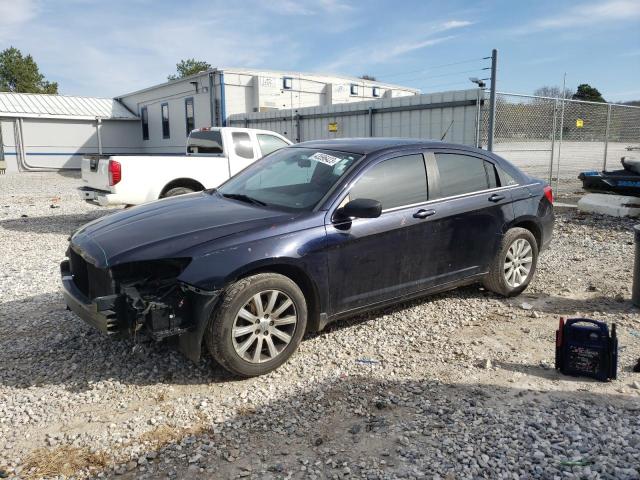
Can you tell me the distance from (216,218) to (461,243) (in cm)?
234

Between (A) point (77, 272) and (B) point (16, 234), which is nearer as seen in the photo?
(A) point (77, 272)

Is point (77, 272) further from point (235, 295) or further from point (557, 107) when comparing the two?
point (557, 107)

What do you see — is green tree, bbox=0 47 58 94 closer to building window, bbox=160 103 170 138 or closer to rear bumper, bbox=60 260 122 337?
building window, bbox=160 103 170 138

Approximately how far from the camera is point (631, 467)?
9.20 ft

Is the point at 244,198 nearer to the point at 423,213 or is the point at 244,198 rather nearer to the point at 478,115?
the point at 423,213

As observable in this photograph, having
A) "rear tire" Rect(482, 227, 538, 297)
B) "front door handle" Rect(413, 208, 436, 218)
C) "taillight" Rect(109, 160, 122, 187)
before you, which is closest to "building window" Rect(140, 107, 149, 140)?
"taillight" Rect(109, 160, 122, 187)

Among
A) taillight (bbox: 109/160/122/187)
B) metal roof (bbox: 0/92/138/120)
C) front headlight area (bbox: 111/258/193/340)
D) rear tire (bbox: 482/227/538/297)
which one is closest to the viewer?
front headlight area (bbox: 111/258/193/340)

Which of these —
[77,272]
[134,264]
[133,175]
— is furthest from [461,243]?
[133,175]

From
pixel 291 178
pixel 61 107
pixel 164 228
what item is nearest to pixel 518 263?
pixel 291 178

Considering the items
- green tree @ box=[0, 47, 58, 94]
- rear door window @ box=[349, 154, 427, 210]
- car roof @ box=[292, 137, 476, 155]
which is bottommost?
rear door window @ box=[349, 154, 427, 210]

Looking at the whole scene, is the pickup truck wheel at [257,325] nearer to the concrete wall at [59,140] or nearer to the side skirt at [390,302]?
the side skirt at [390,302]

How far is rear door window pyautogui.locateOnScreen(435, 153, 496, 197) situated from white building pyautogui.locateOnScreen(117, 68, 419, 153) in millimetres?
18041

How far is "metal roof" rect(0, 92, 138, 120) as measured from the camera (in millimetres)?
29219

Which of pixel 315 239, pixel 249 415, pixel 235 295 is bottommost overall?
pixel 249 415
